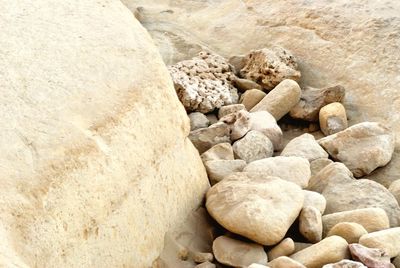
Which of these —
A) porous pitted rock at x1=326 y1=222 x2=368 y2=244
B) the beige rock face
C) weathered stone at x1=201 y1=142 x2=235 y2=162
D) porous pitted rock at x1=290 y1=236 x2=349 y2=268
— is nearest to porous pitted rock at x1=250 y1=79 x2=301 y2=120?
weathered stone at x1=201 y1=142 x2=235 y2=162

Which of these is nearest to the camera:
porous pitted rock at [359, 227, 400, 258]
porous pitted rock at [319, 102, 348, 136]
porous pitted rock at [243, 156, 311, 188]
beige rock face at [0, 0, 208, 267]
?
beige rock face at [0, 0, 208, 267]

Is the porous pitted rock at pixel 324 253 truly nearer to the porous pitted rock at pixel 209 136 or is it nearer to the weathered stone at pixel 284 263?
the weathered stone at pixel 284 263

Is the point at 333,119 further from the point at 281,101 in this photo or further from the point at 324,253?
the point at 324,253

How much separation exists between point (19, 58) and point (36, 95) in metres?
0.15

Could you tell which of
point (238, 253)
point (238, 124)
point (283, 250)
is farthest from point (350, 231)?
point (238, 124)

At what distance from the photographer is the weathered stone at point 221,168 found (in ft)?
9.66

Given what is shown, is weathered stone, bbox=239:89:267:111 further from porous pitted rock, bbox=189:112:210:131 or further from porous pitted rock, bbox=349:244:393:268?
porous pitted rock, bbox=349:244:393:268

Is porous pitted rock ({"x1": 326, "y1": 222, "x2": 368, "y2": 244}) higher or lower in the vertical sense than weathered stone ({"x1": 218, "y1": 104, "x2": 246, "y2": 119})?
higher

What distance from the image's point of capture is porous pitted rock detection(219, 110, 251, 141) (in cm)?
330

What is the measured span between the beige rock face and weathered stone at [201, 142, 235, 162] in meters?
0.30

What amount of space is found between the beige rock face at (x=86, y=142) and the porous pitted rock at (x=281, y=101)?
88cm

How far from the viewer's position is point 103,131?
233 centimetres

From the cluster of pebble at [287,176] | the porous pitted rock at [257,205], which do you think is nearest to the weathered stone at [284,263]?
the cluster of pebble at [287,176]

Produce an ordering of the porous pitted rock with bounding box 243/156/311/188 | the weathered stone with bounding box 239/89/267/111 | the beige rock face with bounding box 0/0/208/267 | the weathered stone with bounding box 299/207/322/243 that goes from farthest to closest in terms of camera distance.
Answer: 1. the weathered stone with bounding box 239/89/267/111
2. the porous pitted rock with bounding box 243/156/311/188
3. the weathered stone with bounding box 299/207/322/243
4. the beige rock face with bounding box 0/0/208/267
